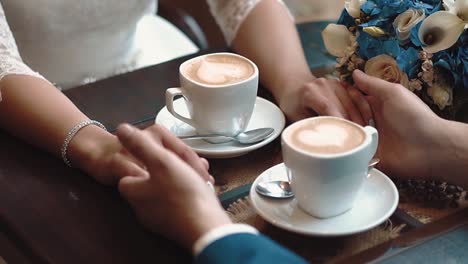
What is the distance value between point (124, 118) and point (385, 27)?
17.2 inches

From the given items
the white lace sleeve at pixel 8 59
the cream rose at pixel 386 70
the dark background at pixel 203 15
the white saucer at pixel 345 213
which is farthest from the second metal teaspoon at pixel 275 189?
the dark background at pixel 203 15

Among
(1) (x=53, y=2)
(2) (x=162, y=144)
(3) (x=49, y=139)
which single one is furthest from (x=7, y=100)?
(1) (x=53, y=2)

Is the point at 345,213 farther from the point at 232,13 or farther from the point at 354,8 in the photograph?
the point at 232,13

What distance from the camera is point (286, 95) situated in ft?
3.58

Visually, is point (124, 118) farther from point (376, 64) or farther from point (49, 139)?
point (376, 64)

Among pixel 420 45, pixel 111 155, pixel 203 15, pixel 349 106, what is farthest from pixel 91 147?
pixel 203 15

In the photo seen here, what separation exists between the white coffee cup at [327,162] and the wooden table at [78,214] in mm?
49

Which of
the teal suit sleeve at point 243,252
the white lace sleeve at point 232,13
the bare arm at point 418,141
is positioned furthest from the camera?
the white lace sleeve at point 232,13

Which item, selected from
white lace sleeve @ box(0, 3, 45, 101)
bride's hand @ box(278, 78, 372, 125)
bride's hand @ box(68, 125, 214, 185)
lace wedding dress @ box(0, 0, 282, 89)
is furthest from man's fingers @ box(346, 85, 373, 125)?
white lace sleeve @ box(0, 3, 45, 101)

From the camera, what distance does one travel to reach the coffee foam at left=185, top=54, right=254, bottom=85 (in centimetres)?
95

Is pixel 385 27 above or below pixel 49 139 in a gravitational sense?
above

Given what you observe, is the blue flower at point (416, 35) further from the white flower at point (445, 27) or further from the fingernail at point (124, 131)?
the fingernail at point (124, 131)

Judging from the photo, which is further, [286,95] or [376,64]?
[286,95]

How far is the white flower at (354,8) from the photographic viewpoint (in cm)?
100
